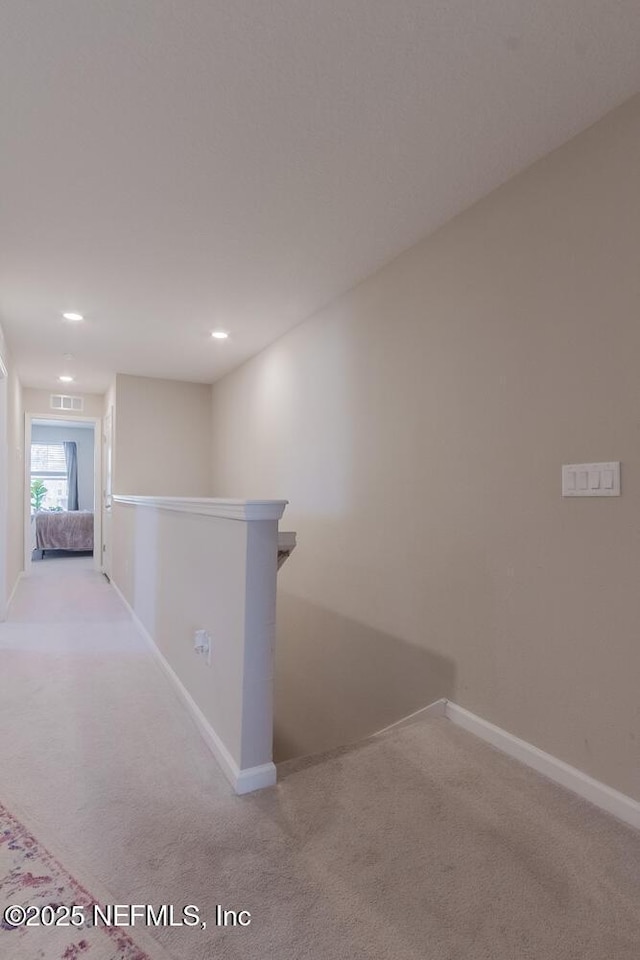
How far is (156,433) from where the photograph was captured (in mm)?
5656

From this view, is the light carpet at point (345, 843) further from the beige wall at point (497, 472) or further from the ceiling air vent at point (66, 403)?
the ceiling air vent at point (66, 403)

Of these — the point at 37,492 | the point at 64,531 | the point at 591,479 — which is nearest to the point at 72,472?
the point at 37,492

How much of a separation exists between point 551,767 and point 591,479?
101 centimetres

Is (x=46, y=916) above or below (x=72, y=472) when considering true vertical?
below

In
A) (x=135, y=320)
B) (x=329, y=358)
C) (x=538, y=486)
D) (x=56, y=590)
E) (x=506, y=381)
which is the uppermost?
(x=135, y=320)

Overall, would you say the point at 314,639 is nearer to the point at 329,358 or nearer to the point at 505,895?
the point at 329,358

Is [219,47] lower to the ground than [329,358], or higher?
higher

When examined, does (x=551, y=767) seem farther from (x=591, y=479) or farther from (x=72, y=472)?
(x=72, y=472)

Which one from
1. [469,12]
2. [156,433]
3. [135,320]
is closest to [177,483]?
[156,433]

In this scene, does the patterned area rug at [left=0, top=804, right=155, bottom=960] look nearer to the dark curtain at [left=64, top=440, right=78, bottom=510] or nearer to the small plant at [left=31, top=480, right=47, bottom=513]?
the dark curtain at [left=64, top=440, right=78, bottom=510]

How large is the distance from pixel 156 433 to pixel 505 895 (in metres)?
5.13

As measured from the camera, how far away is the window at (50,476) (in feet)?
34.8

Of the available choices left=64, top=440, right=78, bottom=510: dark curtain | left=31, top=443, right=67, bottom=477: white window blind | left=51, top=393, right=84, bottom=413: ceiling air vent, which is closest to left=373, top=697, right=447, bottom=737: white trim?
left=51, top=393, right=84, bottom=413: ceiling air vent

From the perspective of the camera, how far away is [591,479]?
5.65ft
